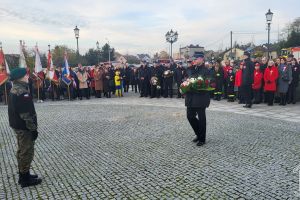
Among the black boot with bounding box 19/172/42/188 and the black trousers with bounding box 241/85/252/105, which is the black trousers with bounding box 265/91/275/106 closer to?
the black trousers with bounding box 241/85/252/105

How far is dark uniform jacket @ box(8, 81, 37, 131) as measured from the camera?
4.65 m

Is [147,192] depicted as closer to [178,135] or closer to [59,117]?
[178,135]

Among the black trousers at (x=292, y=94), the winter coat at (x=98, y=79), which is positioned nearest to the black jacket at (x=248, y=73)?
the black trousers at (x=292, y=94)

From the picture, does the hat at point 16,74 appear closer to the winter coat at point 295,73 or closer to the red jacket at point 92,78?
the winter coat at point 295,73

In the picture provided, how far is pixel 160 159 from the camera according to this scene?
18.8ft

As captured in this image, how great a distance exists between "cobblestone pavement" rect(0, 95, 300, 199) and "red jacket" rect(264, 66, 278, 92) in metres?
2.06

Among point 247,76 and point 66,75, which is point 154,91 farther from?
point 247,76

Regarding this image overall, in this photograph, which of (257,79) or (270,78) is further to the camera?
(257,79)

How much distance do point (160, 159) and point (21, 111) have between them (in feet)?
8.91

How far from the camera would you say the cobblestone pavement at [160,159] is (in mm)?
4355

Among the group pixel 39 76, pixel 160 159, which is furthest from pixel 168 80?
pixel 160 159

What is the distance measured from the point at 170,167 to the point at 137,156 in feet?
3.15

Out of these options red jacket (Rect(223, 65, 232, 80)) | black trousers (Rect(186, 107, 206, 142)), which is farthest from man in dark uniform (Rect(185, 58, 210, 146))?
red jacket (Rect(223, 65, 232, 80))

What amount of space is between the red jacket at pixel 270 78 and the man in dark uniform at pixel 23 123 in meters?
10.0
